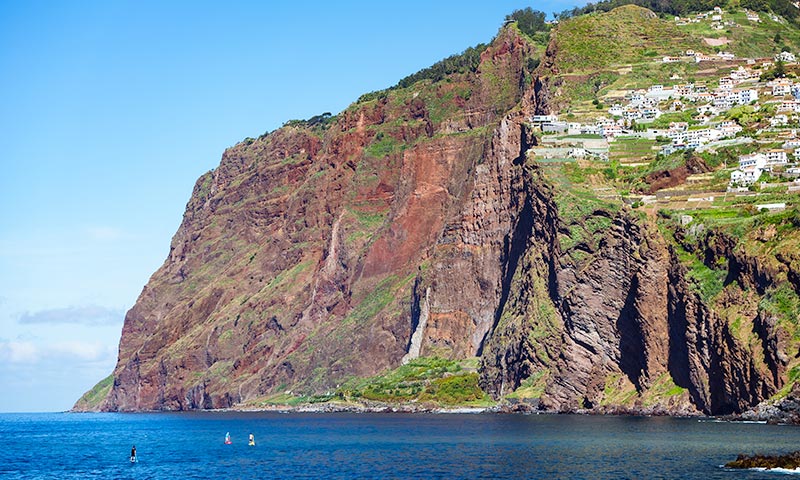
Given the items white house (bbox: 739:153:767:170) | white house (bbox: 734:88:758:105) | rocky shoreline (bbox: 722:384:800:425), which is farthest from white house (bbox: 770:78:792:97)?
rocky shoreline (bbox: 722:384:800:425)

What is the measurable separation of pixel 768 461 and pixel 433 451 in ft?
106

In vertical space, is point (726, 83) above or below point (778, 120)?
above

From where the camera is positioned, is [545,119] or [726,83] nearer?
[545,119]

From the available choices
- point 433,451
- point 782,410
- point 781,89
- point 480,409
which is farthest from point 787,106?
point 433,451

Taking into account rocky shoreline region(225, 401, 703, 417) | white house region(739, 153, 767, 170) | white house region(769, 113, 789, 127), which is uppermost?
white house region(769, 113, 789, 127)

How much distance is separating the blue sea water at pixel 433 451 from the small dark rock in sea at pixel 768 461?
1586 millimetres

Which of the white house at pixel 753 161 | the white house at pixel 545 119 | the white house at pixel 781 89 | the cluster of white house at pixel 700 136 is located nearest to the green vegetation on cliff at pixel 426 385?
the white house at pixel 545 119

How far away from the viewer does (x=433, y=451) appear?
101312 mm

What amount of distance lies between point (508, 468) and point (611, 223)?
7203 centimetres

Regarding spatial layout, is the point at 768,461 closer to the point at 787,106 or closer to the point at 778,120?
the point at 778,120

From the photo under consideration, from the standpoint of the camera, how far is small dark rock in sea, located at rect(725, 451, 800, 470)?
3027 inches

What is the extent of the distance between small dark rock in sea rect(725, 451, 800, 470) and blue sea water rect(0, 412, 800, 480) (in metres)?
1.59

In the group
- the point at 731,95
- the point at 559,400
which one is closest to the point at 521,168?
the point at 731,95

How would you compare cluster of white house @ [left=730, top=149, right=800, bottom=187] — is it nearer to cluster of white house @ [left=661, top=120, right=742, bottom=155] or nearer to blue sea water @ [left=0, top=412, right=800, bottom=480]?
cluster of white house @ [left=661, top=120, right=742, bottom=155]
